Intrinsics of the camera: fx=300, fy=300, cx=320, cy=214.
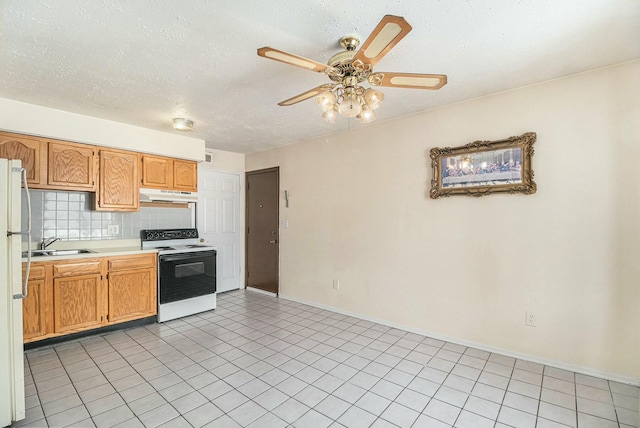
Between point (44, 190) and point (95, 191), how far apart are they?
0.47 metres

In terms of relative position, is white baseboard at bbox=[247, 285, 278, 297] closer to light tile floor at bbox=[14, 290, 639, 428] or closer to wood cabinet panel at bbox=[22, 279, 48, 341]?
light tile floor at bbox=[14, 290, 639, 428]

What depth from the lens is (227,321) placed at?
12.1ft

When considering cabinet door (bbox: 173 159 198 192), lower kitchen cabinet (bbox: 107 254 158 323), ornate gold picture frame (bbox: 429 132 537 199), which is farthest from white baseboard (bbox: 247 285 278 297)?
ornate gold picture frame (bbox: 429 132 537 199)

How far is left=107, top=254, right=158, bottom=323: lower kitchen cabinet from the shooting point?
329 cm

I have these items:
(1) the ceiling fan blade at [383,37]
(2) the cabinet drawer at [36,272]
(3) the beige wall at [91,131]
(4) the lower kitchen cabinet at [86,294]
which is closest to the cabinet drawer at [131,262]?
(4) the lower kitchen cabinet at [86,294]

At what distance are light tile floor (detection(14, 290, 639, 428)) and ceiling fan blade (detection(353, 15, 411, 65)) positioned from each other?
2152mm

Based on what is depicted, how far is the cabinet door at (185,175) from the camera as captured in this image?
13.4 ft

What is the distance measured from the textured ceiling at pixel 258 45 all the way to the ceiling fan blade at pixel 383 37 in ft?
0.93

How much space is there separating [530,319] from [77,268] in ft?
14.2

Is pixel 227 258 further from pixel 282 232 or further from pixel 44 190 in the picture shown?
pixel 44 190

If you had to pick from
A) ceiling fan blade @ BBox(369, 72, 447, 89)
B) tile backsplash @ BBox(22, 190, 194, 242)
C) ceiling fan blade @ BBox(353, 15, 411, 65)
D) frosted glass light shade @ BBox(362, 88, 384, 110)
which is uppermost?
ceiling fan blade @ BBox(353, 15, 411, 65)

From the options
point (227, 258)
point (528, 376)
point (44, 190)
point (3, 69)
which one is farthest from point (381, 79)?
point (227, 258)

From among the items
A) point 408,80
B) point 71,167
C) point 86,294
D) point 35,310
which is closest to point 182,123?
point 71,167

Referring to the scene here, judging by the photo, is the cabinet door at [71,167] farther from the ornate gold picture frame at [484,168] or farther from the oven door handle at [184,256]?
the ornate gold picture frame at [484,168]
